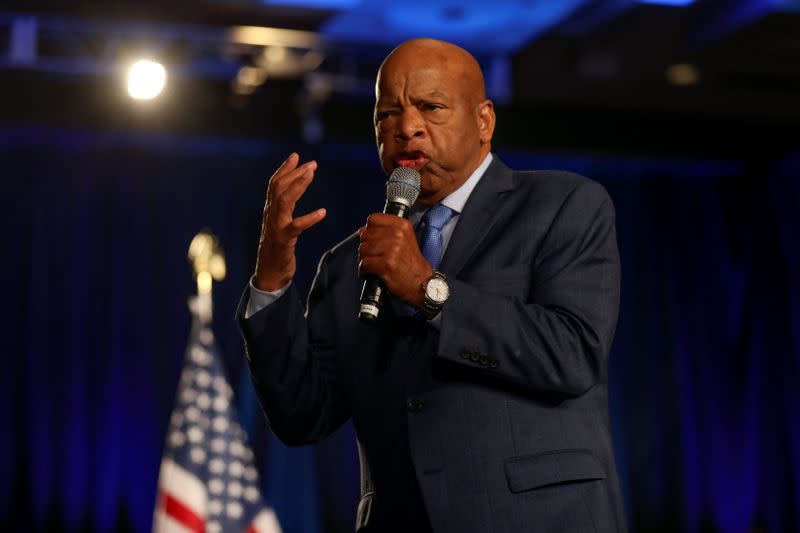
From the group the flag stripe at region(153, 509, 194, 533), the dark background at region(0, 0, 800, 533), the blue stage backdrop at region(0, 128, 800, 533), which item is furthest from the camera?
the blue stage backdrop at region(0, 128, 800, 533)

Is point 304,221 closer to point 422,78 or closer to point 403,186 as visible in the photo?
point 403,186

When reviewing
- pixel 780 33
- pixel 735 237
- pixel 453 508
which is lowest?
pixel 453 508

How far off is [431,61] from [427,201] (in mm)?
245

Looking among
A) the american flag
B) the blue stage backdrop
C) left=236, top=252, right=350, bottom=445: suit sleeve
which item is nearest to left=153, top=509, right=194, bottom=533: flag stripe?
the american flag

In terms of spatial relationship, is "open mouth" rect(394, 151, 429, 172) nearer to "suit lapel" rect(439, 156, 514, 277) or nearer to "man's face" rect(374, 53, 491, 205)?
"man's face" rect(374, 53, 491, 205)

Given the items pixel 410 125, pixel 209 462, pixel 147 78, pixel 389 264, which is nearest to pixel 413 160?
pixel 410 125

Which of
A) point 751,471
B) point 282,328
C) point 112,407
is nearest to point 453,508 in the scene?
point 282,328

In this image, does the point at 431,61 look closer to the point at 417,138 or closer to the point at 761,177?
the point at 417,138

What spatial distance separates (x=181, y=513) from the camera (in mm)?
3777

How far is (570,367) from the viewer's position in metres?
1.45

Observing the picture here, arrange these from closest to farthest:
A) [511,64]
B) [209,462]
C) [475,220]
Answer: [475,220] → [209,462] → [511,64]

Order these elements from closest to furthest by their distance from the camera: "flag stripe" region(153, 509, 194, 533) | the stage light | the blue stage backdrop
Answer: "flag stripe" region(153, 509, 194, 533)
the stage light
the blue stage backdrop

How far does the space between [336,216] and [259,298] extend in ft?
18.2

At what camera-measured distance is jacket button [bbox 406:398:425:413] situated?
1529 millimetres
